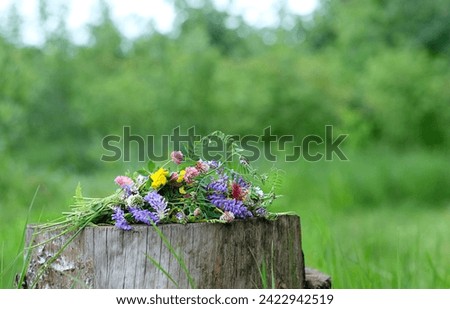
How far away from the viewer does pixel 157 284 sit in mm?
2195

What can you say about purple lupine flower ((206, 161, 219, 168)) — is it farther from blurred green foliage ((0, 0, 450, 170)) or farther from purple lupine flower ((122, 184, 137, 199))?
blurred green foliage ((0, 0, 450, 170))

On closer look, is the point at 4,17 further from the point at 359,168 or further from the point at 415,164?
the point at 415,164

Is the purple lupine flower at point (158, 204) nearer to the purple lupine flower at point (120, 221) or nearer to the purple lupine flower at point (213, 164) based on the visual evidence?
the purple lupine flower at point (120, 221)

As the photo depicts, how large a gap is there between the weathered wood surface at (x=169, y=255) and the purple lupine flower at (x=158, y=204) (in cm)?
5

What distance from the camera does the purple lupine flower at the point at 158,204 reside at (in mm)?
2184

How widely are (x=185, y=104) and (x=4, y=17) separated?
306 centimetres

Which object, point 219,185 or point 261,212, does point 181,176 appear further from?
point 261,212

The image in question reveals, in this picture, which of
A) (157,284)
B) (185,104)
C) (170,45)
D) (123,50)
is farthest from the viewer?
(123,50)

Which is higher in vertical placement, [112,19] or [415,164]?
[112,19]

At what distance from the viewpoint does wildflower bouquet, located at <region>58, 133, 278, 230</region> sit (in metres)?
2.20

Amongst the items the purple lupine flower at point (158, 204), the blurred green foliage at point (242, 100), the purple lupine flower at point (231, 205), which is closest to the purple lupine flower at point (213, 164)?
the purple lupine flower at point (231, 205)
